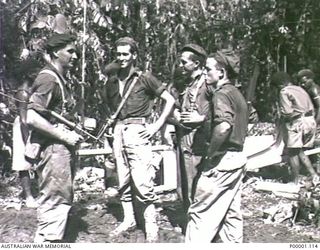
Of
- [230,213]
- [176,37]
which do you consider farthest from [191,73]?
[230,213]

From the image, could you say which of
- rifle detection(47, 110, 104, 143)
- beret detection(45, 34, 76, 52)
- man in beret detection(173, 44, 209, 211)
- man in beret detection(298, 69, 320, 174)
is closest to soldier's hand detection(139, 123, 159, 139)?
man in beret detection(173, 44, 209, 211)

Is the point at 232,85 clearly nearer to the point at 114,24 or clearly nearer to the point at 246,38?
the point at 246,38

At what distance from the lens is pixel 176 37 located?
10.4 ft

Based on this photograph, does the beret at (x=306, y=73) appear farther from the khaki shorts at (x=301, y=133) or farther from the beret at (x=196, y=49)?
the beret at (x=196, y=49)

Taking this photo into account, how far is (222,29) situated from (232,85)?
0.49m

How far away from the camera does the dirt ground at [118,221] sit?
3.03m

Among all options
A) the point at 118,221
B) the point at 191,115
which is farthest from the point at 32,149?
the point at 191,115

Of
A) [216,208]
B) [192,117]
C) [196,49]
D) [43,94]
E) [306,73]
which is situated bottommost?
[216,208]

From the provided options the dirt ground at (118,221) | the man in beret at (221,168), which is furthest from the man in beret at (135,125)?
the man in beret at (221,168)

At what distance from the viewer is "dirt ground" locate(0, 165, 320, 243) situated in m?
3.03

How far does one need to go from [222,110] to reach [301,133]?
2.39ft

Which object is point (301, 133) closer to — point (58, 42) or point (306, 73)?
point (306, 73)

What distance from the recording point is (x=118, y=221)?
3100 mm

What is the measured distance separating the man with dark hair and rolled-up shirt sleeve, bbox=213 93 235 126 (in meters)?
0.57
